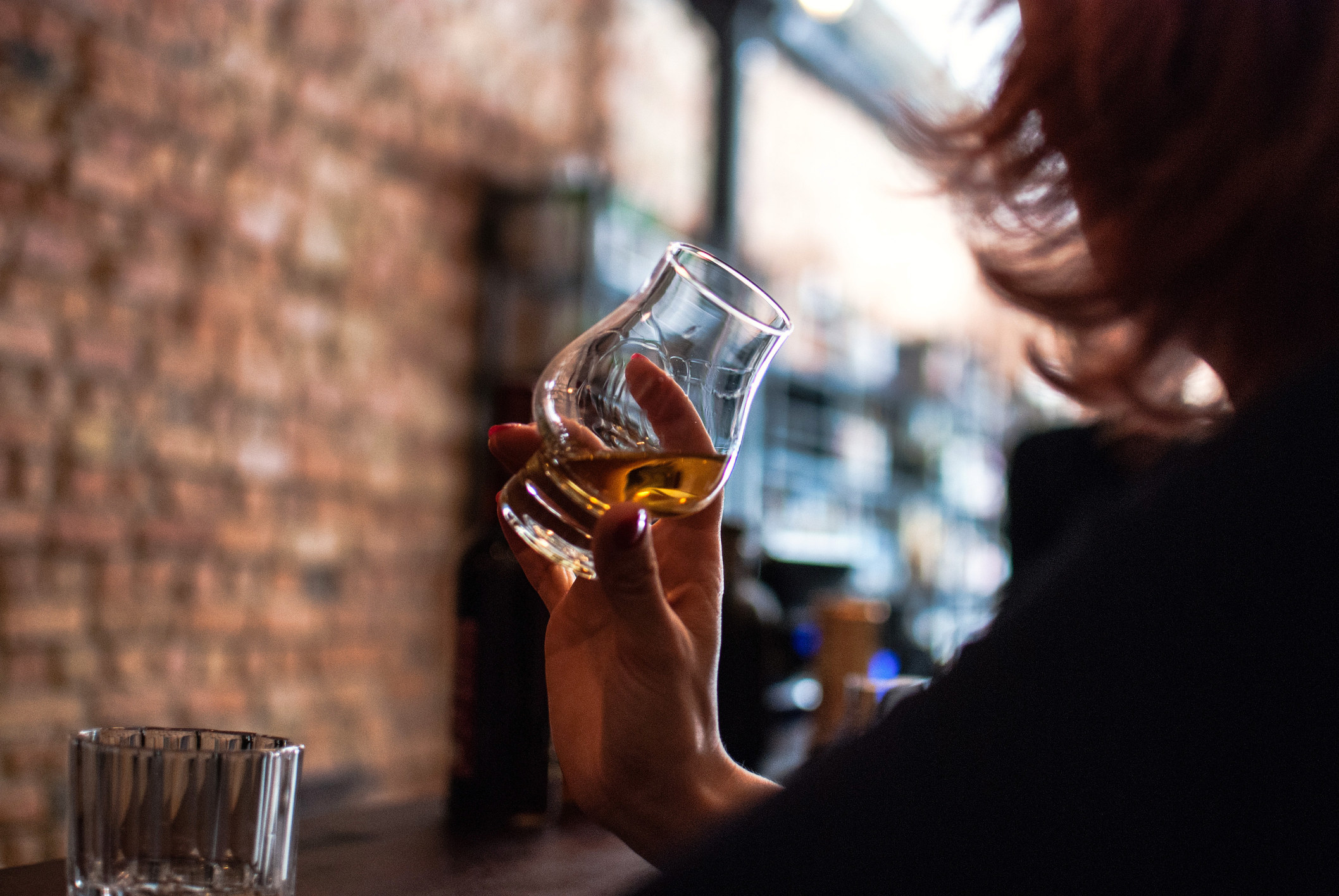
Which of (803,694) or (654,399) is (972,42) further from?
(803,694)

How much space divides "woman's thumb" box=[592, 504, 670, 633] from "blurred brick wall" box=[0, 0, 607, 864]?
1.78m

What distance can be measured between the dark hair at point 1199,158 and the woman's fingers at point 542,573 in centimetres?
40

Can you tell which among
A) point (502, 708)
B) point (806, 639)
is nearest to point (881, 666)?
point (806, 639)

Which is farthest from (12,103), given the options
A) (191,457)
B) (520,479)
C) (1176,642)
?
(1176,642)

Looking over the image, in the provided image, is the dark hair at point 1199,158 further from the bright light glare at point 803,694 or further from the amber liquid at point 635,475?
the bright light glare at point 803,694

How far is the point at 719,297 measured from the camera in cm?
64

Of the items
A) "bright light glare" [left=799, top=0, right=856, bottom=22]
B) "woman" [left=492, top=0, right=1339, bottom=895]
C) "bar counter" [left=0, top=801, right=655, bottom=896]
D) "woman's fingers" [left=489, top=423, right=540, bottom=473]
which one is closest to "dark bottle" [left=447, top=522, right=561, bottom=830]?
"bar counter" [left=0, top=801, right=655, bottom=896]

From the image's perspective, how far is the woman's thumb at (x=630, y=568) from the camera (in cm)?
58

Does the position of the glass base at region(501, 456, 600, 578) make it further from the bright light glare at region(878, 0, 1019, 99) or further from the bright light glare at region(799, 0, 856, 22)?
the bright light glare at region(799, 0, 856, 22)

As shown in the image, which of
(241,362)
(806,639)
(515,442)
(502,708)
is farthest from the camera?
(241,362)

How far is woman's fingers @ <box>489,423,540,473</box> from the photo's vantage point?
75 cm

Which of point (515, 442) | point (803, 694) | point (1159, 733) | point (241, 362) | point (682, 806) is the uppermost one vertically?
point (241, 362)

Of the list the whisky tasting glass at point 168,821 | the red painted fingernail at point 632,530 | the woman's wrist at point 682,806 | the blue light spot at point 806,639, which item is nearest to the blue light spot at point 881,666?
the blue light spot at point 806,639

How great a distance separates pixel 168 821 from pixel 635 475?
30cm
